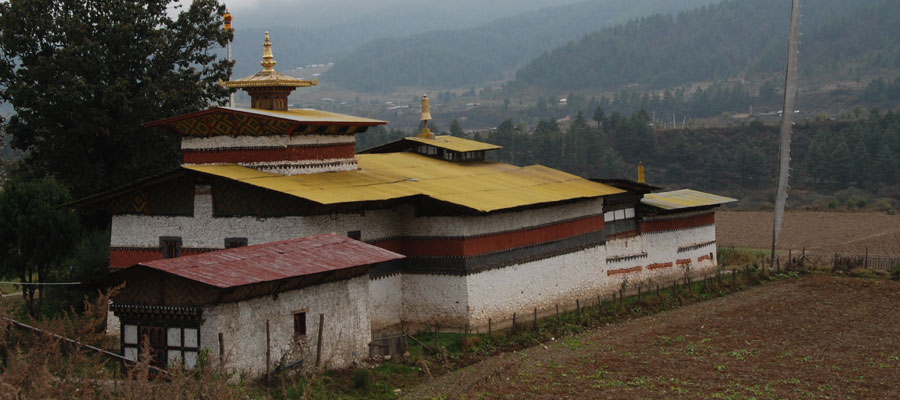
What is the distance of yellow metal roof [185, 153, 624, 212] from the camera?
2556 centimetres

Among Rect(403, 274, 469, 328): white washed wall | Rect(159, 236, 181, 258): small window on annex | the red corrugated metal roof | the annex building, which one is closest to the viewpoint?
the red corrugated metal roof

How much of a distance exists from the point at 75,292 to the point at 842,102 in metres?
158

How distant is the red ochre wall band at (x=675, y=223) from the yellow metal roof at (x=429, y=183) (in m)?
2.25

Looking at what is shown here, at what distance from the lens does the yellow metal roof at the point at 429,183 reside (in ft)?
83.9

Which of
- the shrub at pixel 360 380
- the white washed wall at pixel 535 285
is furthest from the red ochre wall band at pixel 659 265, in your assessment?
the shrub at pixel 360 380

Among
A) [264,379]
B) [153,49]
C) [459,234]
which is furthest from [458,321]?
[153,49]

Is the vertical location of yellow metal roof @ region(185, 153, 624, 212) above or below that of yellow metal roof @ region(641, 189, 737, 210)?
above

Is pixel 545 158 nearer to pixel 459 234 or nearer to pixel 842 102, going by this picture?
pixel 459 234

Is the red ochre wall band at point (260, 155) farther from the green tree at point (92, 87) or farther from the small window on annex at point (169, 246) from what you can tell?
the green tree at point (92, 87)

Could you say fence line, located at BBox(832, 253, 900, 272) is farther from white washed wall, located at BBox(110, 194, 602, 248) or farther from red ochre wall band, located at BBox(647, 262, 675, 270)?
white washed wall, located at BBox(110, 194, 602, 248)

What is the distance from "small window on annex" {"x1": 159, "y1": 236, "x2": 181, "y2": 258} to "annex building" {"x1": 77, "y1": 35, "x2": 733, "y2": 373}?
0.04 m

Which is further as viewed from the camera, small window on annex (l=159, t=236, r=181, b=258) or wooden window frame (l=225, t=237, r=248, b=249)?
small window on annex (l=159, t=236, r=181, b=258)

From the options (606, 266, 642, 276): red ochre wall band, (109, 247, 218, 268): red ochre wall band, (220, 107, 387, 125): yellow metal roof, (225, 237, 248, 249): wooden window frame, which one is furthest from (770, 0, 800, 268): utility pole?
(109, 247, 218, 268): red ochre wall band

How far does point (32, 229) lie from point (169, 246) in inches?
153
